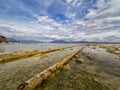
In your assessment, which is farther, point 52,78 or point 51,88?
point 52,78

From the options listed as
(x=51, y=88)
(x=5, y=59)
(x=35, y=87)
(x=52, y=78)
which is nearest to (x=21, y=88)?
(x=35, y=87)

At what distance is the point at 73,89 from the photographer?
24.1ft

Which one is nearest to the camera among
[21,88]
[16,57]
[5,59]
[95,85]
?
[21,88]

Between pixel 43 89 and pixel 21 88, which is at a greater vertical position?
pixel 21 88

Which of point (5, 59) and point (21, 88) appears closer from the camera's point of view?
point (21, 88)

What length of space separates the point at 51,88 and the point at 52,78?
74.0 inches

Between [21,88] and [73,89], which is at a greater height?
[21,88]

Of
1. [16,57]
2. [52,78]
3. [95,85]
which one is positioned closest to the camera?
[95,85]

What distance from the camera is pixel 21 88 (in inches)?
223

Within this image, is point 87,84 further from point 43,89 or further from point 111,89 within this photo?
point 43,89

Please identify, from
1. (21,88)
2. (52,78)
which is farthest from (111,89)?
(21,88)

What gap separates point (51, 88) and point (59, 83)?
1055 mm

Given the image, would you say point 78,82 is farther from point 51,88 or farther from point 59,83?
point 51,88

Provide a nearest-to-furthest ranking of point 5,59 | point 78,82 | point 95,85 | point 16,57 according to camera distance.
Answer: point 95,85
point 78,82
point 5,59
point 16,57
